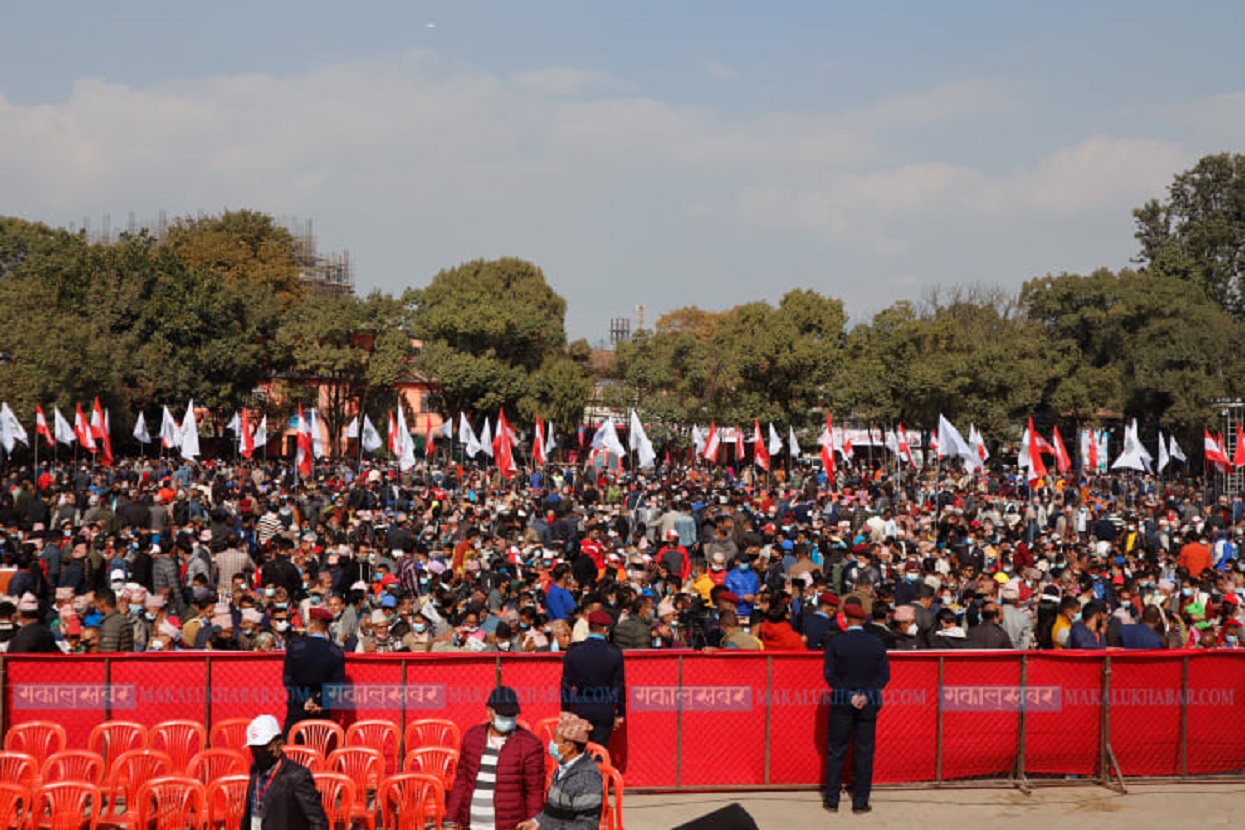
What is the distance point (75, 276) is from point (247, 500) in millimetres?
29819

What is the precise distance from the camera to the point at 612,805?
7.79 meters

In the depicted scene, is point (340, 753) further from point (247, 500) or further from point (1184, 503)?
point (1184, 503)

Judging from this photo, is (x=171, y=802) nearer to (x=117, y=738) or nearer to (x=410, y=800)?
(x=410, y=800)

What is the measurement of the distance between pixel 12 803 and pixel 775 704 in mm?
5589

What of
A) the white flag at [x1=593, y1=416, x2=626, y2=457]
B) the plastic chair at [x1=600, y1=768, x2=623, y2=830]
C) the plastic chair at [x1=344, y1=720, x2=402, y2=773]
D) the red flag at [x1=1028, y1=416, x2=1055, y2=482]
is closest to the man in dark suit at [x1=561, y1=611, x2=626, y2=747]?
the plastic chair at [x1=600, y1=768, x2=623, y2=830]

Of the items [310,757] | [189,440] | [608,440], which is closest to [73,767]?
[310,757]

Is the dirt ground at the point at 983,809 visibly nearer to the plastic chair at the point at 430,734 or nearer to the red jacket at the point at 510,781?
the plastic chair at the point at 430,734

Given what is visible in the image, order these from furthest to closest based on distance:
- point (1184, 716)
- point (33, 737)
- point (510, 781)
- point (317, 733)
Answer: point (1184, 716) → point (317, 733) → point (33, 737) → point (510, 781)

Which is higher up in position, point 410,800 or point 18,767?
point 18,767

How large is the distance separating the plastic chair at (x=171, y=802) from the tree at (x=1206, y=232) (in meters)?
69.3

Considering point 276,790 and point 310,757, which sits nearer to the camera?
point 276,790

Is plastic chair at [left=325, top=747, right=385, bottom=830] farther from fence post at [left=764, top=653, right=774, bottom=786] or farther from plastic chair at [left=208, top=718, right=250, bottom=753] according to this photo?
fence post at [left=764, top=653, right=774, bottom=786]

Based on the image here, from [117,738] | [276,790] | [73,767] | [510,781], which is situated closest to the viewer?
[276,790]

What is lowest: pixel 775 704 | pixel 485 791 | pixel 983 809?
pixel 983 809
